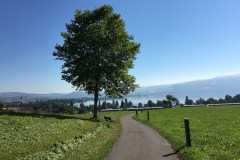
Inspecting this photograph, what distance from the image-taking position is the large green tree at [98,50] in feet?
143

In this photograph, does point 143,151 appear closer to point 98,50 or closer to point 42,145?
point 42,145

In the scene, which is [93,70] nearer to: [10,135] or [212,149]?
[10,135]

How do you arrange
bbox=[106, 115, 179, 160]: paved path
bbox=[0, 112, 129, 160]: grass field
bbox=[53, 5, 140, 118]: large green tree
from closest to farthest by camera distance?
bbox=[0, 112, 129, 160]: grass field < bbox=[106, 115, 179, 160]: paved path < bbox=[53, 5, 140, 118]: large green tree

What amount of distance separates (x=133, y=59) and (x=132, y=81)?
3445 millimetres

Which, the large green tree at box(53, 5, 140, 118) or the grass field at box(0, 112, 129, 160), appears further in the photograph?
the large green tree at box(53, 5, 140, 118)

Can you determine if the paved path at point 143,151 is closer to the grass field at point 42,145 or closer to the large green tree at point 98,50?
the grass field at point 42,145

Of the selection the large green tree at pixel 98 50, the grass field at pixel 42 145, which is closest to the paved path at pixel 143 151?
the grass field at pixel 42 145

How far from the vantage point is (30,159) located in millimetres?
14570

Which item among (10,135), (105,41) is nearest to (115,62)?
(105,41)

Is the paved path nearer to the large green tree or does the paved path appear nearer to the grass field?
the grass field

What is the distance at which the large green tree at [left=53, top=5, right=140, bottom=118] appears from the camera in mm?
43500

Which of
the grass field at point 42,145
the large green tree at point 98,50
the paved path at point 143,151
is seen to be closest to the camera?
the grass field at point 42,145

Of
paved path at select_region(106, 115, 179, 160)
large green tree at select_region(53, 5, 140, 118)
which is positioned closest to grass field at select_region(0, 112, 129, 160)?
paved path at select_region(106, 115, 179, 160)

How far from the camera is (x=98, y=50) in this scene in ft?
145
